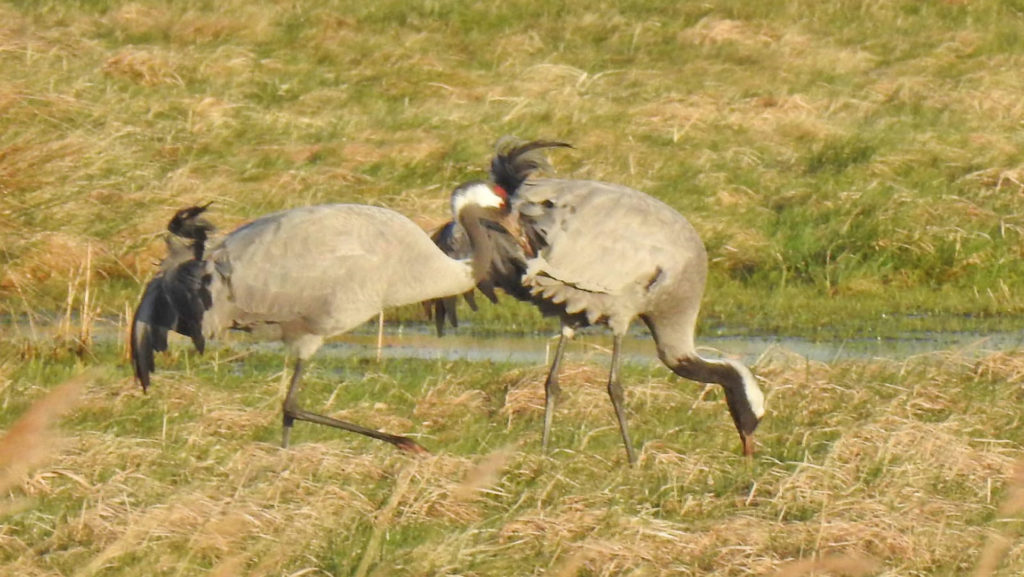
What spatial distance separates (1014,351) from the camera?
810 centimetres

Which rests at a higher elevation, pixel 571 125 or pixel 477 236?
pixel 477 236

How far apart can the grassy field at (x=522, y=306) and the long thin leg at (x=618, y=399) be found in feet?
0.28

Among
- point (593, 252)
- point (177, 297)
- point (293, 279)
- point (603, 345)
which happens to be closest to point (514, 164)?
point (593, 252)

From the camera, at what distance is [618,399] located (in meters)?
6.99

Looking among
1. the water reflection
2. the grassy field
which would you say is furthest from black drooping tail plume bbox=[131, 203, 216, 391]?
the water reflection

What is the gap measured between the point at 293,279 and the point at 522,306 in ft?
11.0

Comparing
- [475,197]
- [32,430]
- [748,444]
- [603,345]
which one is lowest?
[603,345]

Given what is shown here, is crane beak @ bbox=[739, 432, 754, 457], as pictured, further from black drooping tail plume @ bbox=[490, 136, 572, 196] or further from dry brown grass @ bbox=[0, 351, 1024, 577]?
black drooping tail plume @ bbox=[490, 136, 572, 196]

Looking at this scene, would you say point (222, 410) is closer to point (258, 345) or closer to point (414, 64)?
point (258, 345)

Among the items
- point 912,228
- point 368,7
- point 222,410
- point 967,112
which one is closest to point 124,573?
point 222,410

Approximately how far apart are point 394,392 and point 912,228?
445 cm

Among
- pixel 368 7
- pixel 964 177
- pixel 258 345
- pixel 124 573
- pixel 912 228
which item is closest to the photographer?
pixel 124 573

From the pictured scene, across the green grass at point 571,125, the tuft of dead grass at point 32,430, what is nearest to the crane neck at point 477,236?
the green grass at point 571,125

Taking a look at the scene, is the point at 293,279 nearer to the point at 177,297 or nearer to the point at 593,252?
the point at 177,297
